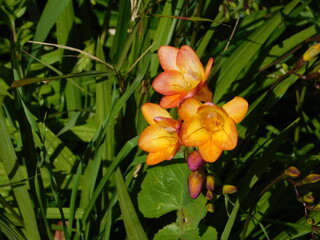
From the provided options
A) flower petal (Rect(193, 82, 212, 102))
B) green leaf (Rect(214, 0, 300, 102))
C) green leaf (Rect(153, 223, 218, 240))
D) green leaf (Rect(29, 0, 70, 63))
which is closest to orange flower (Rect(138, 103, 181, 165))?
flower petal (Rect(193, 82, 212, 102))

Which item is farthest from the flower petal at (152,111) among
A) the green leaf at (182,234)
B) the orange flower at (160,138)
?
the green leaf at (182,234)

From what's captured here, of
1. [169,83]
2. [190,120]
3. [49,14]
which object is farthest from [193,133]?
[49,14]

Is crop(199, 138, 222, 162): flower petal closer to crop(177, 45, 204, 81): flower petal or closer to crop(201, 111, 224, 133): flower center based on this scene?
crop(201, 111, 224, 133): flower center

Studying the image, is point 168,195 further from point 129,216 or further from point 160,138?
point 160,138

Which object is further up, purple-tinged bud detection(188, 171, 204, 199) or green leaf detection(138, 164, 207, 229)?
purple-tinged bud detection(188, 171, 204, 199)

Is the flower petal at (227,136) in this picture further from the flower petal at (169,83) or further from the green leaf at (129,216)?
the green leaf at (129,216)

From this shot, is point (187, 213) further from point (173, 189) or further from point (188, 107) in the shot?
point (188, 107)
